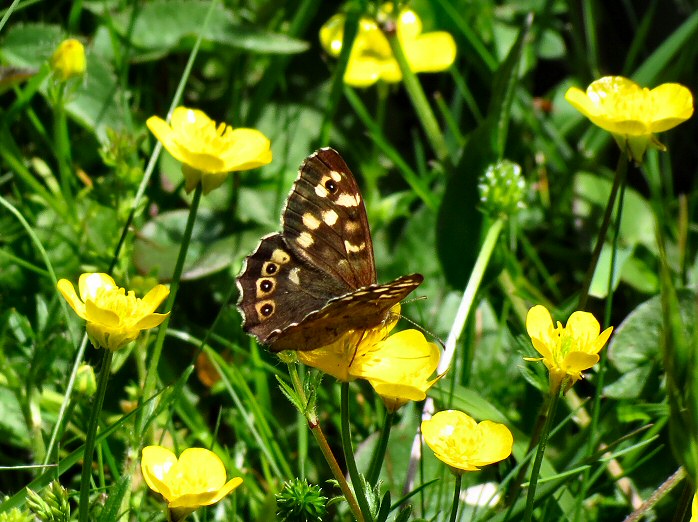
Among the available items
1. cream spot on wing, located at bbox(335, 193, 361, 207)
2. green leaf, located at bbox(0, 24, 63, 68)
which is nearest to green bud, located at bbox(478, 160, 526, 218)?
cream spot on wing, located at bbox(335, 193, 361, 207)

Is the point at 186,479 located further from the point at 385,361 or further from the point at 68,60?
the point at 68,60

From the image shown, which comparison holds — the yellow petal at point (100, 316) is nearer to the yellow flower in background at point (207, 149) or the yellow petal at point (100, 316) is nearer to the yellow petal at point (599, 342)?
the yellow flower in background at point (207, 149)

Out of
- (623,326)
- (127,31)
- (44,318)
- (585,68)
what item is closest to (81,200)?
(44,318)

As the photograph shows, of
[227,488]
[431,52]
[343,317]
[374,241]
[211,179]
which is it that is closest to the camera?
[227,488]

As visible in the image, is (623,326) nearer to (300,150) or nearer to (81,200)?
Result: (300,150)

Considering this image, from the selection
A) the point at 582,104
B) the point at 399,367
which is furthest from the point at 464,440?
the point at 582,104

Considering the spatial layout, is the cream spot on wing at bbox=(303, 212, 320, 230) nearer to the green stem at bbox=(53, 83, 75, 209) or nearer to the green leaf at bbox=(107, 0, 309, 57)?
the green stem at bbox=(53, 83, 75, 209)

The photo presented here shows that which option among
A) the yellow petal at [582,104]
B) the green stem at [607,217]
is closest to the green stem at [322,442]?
the green stem at [607,217]
